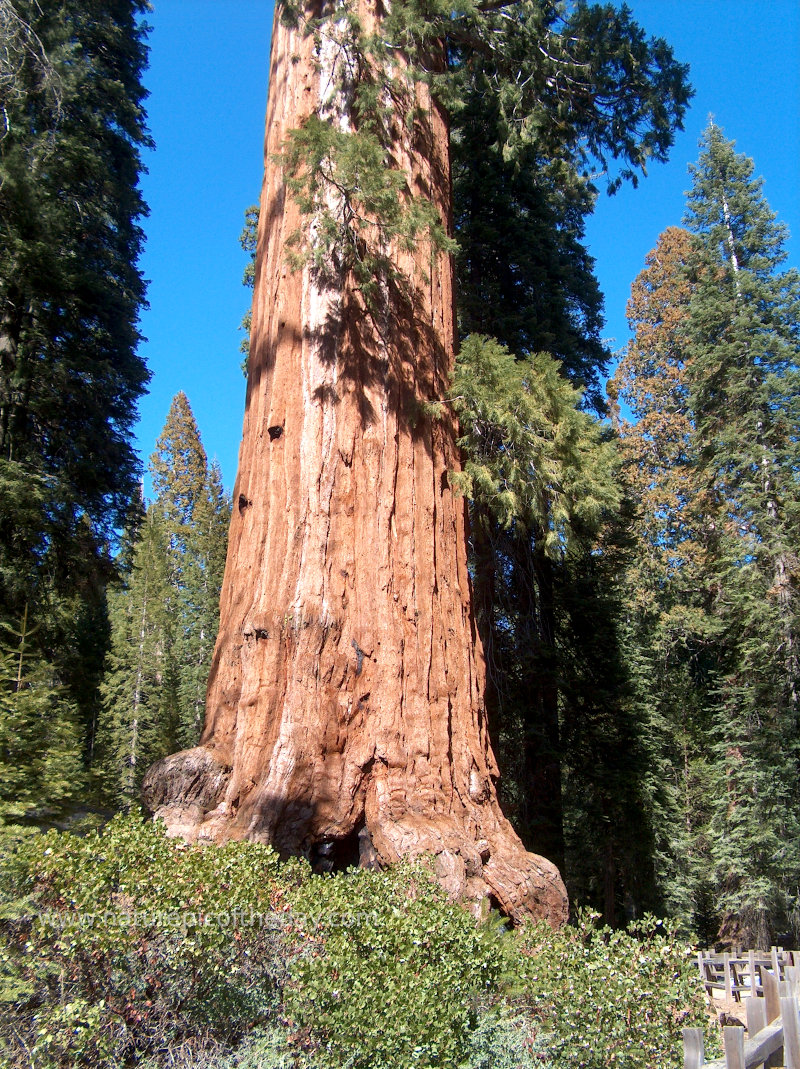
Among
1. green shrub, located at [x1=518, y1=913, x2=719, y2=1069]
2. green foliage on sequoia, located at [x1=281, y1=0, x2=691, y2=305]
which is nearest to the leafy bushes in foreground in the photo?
green shrub, located at [x1=518, y1=913, x2=719, y2=1069]

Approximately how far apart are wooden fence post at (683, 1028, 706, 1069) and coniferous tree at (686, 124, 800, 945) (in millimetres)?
14760

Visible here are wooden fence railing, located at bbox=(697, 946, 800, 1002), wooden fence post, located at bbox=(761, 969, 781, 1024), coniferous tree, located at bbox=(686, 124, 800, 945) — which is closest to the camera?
wooden fence post, located at bbox=(761, 969, 781, 1024)

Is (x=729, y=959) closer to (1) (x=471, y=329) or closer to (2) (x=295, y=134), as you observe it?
(1) (x=471, y=329)

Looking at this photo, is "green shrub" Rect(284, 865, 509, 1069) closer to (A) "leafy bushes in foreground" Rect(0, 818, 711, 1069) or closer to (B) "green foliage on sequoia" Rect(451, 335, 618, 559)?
(A) "leafy bushes in foreground" Rect(0, 818, 711, 1069)

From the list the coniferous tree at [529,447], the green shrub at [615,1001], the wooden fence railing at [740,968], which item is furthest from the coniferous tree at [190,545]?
the green shrub at [615,1001]

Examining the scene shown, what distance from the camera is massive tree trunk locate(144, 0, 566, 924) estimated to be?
5023mm

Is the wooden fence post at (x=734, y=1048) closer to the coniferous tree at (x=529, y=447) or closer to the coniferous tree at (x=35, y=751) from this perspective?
the coniferous tree at (x=529, y=447)

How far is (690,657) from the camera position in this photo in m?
21.7

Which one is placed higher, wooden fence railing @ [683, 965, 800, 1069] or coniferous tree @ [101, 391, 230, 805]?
coniferous tree @ [101, 391, 230, 805]

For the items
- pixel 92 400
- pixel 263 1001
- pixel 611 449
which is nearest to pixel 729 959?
pixel 611 449

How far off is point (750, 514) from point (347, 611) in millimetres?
15021

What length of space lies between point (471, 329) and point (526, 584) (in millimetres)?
4143

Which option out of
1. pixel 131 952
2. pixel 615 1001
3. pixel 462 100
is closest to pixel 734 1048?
pixel 615 1001

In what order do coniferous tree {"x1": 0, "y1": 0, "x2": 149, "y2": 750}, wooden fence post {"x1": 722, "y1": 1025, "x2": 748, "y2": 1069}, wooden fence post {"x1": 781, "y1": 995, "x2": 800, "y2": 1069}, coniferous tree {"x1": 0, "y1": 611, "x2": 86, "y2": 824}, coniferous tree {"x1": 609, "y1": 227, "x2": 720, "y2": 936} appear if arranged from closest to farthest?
wooden fence post {"x1": 722, "y1": 1025, "x2": 748, "y2": 1069}
wooden fence post {"x1": 781, "y1": 995, "x2": 800, "y2": 1069}
coniferous tree {"x1": 0, "y1": 611, "x2": 86, "y2": 824}
coniferous tree {"x1": 0, "y1": 0, "x2": 149, "y2": 750}
coniferous tree {"x1": 609, "y1": 227, "x2": 720, "y2": 936}
